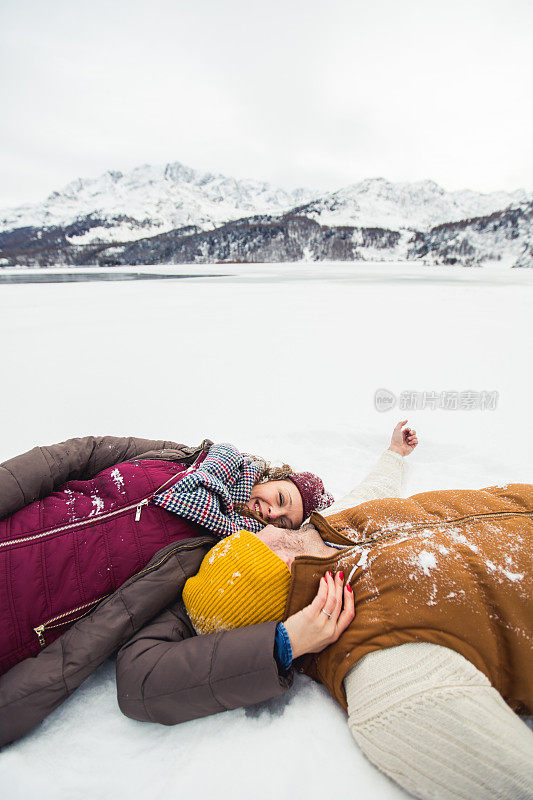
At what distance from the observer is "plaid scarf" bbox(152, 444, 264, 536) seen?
5.41ft

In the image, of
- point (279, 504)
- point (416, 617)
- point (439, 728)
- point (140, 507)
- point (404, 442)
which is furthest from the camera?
point (404, 442)

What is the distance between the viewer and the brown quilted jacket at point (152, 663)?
1.17 m

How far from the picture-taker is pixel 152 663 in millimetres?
1220

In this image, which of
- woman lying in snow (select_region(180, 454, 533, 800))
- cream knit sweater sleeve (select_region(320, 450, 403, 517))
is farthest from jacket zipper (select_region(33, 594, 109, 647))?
cream knit sweater sleeve (select_region(320, 450, 403, 517))

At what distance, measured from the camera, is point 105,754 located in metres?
1.24

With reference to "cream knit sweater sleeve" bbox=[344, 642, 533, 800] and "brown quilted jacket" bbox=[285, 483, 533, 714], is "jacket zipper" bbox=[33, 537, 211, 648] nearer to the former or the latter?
"brown quilted jacket" bbox=[285, 483, 533, 714]

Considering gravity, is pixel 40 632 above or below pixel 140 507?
below

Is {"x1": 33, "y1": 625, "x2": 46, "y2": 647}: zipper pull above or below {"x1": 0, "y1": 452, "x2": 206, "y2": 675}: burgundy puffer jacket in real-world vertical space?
below

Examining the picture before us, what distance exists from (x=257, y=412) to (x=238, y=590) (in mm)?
2186

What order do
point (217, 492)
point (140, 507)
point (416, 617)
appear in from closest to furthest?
point (416, 617) < point (140, 507) < point (217, 492)

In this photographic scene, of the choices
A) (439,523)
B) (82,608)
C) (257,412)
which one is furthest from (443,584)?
(257,412)

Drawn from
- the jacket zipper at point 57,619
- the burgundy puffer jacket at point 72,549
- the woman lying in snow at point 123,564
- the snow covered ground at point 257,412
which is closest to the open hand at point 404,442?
the snow covered ground at point 257,412

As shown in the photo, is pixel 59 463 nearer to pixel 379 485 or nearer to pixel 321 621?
pixel 321 621

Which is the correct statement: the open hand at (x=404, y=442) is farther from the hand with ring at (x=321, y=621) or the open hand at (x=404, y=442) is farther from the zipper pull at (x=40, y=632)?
the zipper pull at (x=40, y=632)
